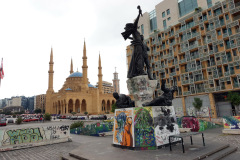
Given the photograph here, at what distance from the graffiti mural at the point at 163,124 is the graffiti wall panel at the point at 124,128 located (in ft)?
3.53

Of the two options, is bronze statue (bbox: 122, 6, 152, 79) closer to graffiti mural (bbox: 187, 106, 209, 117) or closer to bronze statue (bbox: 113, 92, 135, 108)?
bronze statue (bbox: 113, 92, 135, 108)

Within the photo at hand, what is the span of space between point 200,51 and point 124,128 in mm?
29243

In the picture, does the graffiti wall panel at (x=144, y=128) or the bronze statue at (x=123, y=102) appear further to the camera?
the bronze statue at (x=123, y=102)

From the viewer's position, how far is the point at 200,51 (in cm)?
3075

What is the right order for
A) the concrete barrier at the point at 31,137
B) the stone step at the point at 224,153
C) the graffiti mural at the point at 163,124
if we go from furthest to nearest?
the concrete barrier at the point at 31,137 → the graffiti mural at the point at 163,124 → the stone step at the point at 224,153

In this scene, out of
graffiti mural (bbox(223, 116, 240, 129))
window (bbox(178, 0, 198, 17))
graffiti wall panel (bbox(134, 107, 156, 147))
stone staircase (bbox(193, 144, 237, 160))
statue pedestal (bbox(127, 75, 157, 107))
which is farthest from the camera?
window (bbox(178, 0, 198, 17))

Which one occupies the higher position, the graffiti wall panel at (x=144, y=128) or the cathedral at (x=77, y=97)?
the cathedral at (x=77, y=97)

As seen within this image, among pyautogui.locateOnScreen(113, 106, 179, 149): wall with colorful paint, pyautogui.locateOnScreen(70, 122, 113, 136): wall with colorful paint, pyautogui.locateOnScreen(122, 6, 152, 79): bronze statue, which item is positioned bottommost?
pyautogui.locateOnScreen(70, 122, 113, 136): wall with colorful paint

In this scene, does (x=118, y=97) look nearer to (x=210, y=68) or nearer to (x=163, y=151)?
(x=163, y=151)

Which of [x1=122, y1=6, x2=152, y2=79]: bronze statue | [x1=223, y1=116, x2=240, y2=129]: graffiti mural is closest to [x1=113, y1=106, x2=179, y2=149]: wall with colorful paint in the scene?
[x1=122, y1=6, x2=152, y2=79]: bronze statue

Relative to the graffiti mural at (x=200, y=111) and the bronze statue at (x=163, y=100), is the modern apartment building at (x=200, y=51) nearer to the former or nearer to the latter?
the graffiti mural at (x=200, y=111)

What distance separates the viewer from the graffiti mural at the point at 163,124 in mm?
6867

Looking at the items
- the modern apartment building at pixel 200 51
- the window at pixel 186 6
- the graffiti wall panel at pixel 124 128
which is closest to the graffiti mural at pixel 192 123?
the graffiti wall panel at pixel 124 128

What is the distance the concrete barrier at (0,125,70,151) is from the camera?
993 centimetres
